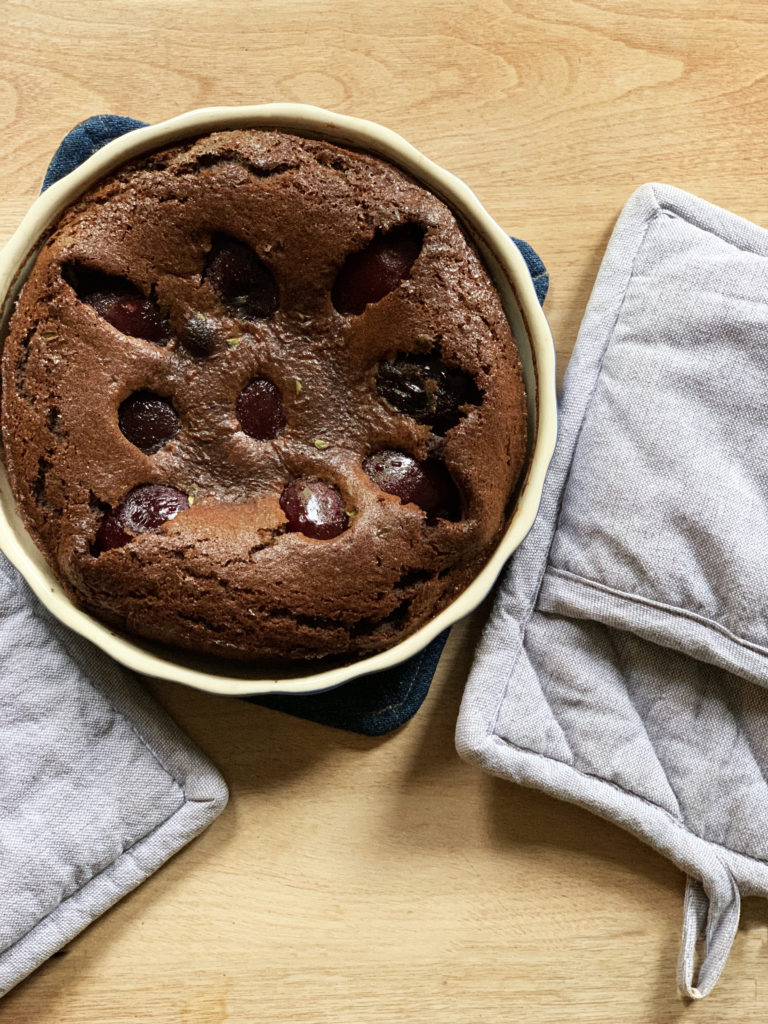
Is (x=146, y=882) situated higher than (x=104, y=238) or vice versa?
(x=104, y=238)

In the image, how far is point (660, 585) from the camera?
1073 millimetres

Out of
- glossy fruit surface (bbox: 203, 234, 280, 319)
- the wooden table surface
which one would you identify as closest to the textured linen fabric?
the wooden table surface

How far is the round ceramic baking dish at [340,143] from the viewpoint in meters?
0.91

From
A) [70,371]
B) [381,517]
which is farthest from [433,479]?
[70,371]

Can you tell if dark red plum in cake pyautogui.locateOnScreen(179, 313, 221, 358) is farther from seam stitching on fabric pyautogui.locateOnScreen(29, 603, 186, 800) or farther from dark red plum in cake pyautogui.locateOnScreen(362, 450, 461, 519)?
seam stitching on fabric pyautogui.locateOnScreen(29, 603, 186, 800)

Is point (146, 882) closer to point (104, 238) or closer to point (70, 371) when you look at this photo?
point (70, 371)

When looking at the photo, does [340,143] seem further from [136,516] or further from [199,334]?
[136,516]

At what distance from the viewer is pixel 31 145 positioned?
1.12 meters

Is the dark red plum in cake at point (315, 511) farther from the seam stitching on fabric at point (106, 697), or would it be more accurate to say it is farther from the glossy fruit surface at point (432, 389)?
the seam stitching on fabric at point (106, 697)

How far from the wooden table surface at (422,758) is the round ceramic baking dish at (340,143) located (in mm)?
216

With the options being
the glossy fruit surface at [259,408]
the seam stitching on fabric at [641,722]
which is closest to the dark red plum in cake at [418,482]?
the glossy fruit surface at [259,408]

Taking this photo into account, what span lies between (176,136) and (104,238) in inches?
5.7

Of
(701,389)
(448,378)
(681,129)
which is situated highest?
(681,129)

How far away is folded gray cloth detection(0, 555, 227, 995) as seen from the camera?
3.50 feet
